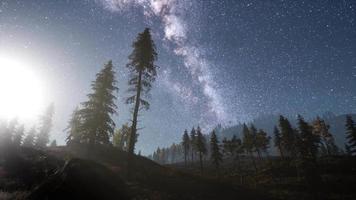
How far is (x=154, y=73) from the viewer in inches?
881

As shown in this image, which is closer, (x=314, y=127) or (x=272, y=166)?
(x=272, y=166)

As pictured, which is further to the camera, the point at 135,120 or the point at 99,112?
the point at 99,112

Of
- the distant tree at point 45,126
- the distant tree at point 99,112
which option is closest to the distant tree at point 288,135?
the distant tree at point 99,112

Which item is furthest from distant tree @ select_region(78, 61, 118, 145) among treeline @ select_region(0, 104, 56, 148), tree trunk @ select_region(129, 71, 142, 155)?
treeline @ select_region(0, 104, 56, 148)

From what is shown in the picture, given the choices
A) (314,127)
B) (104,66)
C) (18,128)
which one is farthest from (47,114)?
(314,127)

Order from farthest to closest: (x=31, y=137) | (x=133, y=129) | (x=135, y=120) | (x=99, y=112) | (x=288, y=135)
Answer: (x=31, y=137) → (x=288, y=135) → (x=99, y=112) → (x=135, y=120) → (x=133, y=129)

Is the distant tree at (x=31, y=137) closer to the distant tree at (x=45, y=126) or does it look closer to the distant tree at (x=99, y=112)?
the distant tree at (x=45, y=126)

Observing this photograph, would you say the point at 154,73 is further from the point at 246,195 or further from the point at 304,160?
the point at 304,160

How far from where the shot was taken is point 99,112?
102 feet

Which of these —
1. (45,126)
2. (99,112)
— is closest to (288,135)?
(99,112)

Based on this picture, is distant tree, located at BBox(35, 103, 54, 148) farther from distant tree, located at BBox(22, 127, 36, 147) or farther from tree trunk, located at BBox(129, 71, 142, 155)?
tree trunk, located at BBox(129, 71, 142, 155)

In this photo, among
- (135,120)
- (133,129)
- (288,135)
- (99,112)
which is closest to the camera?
(133,129)

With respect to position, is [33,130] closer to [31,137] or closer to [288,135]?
[31,137]

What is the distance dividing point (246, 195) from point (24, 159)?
66.2 feet
